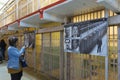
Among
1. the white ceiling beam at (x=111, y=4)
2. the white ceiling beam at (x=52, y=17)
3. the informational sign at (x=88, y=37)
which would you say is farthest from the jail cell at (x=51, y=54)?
the white ceiling beam at (x=111, y=4)

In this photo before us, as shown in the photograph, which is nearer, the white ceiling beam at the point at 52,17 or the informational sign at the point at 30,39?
the white ceiling beam at the point at 52,17

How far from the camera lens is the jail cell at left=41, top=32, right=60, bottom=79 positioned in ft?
20.5

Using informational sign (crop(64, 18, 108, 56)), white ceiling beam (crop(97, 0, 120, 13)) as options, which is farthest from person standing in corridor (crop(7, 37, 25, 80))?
white ceiling beam (crop(97, 0, 120, 13))

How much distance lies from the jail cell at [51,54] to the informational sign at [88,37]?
119cm

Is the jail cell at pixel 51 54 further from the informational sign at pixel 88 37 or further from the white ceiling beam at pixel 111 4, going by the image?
the white ceiling beam at pixel 111 4

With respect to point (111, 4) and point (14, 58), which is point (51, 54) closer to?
point (14, 58)

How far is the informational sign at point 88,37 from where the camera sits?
12.6 ft

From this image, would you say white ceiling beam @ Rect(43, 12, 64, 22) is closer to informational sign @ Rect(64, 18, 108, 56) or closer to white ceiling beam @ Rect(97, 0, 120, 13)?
informational sign @ Rect(64, 18, 108, 56)

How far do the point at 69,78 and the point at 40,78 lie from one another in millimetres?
1558

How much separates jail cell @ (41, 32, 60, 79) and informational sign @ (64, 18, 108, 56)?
3.91ft

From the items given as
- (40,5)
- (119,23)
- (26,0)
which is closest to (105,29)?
(119,23)

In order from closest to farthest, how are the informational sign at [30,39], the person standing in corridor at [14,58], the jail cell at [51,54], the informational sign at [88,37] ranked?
the informational sign at [88,37], the person standing in corridor at [14,58], the jail cell at [51,54], the informational sign at [30,39]

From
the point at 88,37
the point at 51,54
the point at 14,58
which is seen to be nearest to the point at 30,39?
the point at 51,54

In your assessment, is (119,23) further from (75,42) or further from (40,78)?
(40,78)
